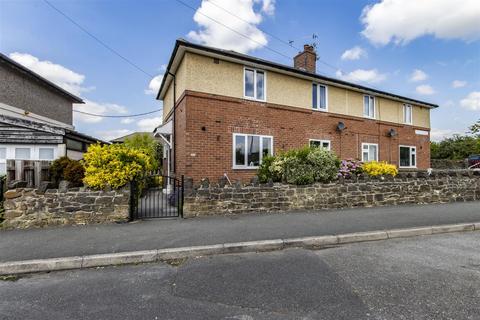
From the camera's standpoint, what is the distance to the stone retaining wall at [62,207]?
6.14 metres

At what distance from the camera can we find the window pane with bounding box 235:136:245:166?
447 inches

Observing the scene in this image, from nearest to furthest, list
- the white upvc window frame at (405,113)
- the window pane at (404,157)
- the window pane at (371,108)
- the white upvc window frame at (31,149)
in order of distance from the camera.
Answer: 1. the white upvc window frame at (31,149)
2. the window pane at (371,108)
3. the window pane at (404,157)
4. the white upvc window frame at (405,113)

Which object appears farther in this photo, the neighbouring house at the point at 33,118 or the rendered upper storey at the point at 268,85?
the rendered upper storey at the point at 268,85

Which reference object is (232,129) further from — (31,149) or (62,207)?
(31,149)

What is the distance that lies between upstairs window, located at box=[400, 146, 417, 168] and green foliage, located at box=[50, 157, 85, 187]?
18.2 m

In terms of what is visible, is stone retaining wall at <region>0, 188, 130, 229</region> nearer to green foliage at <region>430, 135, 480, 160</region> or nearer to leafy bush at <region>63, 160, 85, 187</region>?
leafy bush at <region>63, 160, 85, 187</region>

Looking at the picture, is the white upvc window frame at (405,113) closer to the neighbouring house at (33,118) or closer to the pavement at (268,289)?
the pavement at (268,289)

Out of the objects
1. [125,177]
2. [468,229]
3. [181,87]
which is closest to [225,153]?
[181,87]

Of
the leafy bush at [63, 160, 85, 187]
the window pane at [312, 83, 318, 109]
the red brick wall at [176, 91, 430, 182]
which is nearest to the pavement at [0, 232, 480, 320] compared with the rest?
the leafy bush at [63, 160, 85, 187]

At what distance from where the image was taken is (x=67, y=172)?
6.75m

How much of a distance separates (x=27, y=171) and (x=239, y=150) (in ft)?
23.9

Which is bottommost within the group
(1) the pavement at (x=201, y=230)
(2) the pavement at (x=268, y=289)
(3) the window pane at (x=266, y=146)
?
(2) the pavement at (x=268, y=289)

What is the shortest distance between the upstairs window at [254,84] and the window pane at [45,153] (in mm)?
8179

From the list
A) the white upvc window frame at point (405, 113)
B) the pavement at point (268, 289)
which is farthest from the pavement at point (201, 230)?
the white upvc window frame at point (405, 113)
